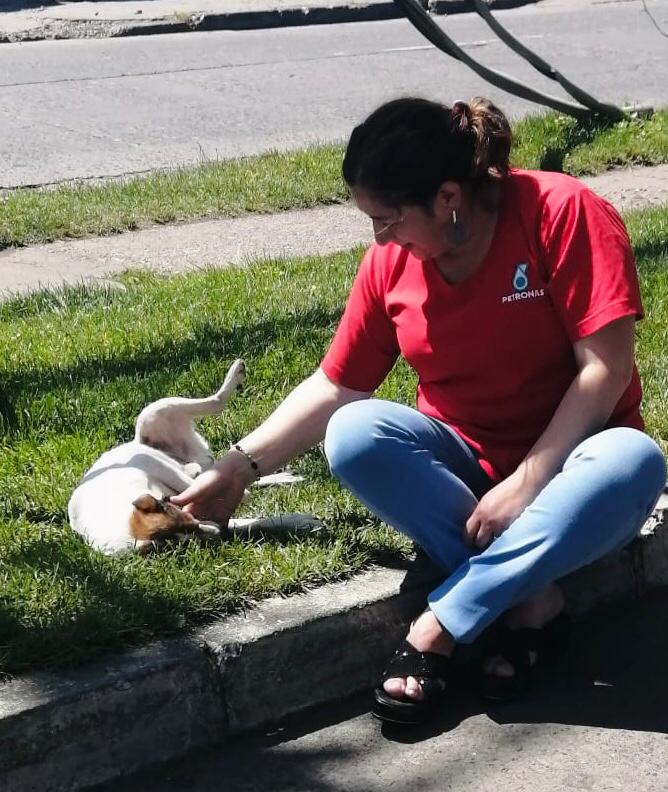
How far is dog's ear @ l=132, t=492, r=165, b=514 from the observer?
11.4 feet

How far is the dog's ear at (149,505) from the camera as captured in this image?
11.4ft

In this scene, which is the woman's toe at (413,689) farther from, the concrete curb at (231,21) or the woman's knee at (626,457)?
the concrete curb at (231,21)

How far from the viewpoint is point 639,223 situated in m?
6.63

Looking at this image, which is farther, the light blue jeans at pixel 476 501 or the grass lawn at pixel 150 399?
the grass lawn at pixel 150 399

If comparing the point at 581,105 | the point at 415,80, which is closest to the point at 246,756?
the point at 581,105

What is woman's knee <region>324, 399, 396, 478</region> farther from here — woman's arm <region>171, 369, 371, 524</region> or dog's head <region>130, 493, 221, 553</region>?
dog's head <region>130, 493, 221, 553</region>

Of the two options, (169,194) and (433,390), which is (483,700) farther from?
(169,194)

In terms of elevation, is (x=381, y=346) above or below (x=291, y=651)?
above

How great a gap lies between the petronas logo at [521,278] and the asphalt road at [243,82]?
5617 mm

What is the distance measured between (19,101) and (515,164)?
4.70 metres

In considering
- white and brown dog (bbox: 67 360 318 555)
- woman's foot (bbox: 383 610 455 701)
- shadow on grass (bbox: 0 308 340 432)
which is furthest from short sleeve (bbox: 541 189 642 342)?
shadow on grass (bbox: 0 308 340 432)

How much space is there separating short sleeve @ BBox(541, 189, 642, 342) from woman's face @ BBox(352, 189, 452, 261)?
250 mm

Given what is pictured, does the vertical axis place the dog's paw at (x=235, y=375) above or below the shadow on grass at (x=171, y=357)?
above

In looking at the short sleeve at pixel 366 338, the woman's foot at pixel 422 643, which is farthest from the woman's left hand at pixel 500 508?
the short sleeve at pixel 366 338
